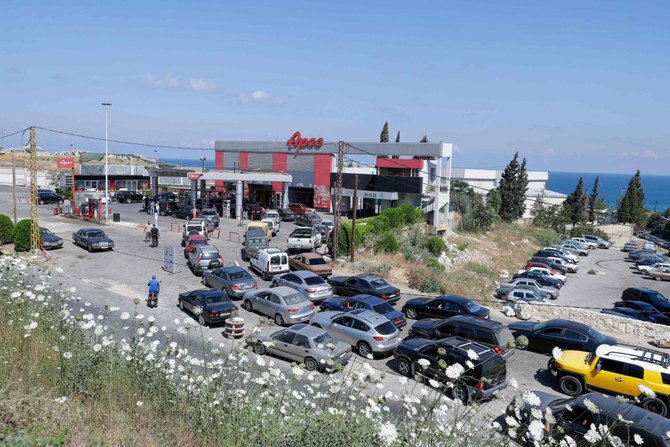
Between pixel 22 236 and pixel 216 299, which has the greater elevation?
pixel 22 236

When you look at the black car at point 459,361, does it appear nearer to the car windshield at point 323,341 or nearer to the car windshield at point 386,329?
the car windshield at point 386,329

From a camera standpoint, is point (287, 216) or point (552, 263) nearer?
point (552, 263)

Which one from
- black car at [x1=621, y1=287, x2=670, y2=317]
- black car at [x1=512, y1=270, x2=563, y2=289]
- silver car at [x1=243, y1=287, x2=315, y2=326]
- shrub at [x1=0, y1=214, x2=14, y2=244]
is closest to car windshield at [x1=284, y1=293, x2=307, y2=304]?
silver car at [x1=243, y1=287, x2=315, y2=326]

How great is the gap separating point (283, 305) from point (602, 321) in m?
14.7

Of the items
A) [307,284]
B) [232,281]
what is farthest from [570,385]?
[232,281]

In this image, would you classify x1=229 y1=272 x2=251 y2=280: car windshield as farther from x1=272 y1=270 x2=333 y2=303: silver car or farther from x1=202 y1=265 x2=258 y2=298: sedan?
x1=272 y1=270 x2=333 y2=303: silver car

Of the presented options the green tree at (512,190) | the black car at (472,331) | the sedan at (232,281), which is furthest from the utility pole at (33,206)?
the green tree at (512,190)

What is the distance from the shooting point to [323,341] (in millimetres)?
15805

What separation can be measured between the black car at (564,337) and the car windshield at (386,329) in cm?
574

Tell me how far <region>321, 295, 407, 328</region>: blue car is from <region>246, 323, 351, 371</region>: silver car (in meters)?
4.77

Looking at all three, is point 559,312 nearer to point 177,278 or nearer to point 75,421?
point 177,278

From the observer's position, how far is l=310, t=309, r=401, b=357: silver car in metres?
17.3

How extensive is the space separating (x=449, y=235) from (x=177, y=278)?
33098 millimetres

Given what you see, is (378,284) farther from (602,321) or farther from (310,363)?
(602,321)
